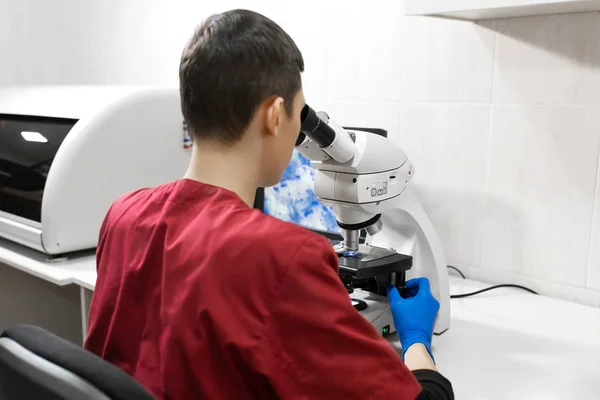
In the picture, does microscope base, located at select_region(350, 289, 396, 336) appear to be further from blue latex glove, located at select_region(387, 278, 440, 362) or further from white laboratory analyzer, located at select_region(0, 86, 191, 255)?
white laboratory analyzer, located at select_region(0, 86, 191, 255)

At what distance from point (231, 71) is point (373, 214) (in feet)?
1.53

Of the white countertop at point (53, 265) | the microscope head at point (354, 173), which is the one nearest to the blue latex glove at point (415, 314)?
the microscope head at point (354, 173)

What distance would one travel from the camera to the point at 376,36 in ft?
5.65

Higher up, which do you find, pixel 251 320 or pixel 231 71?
pixel 231 71

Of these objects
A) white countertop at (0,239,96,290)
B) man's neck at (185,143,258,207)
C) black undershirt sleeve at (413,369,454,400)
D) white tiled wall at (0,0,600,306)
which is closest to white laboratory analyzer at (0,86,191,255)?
white countertop at (0,239,96,290)

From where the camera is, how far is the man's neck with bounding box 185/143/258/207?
813 mm

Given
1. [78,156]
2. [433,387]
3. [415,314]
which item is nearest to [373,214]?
[415,314]

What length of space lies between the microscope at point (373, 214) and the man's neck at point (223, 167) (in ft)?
0.54

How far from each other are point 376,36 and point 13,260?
1.20 metres

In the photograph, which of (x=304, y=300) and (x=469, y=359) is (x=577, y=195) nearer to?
(x=469, y=359)

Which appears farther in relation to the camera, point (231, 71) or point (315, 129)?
point (315, 129)

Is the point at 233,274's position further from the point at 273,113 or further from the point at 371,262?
the point at 371,262

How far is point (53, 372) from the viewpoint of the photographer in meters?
0.65

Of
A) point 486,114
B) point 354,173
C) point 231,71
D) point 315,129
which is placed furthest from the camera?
point 486,114
